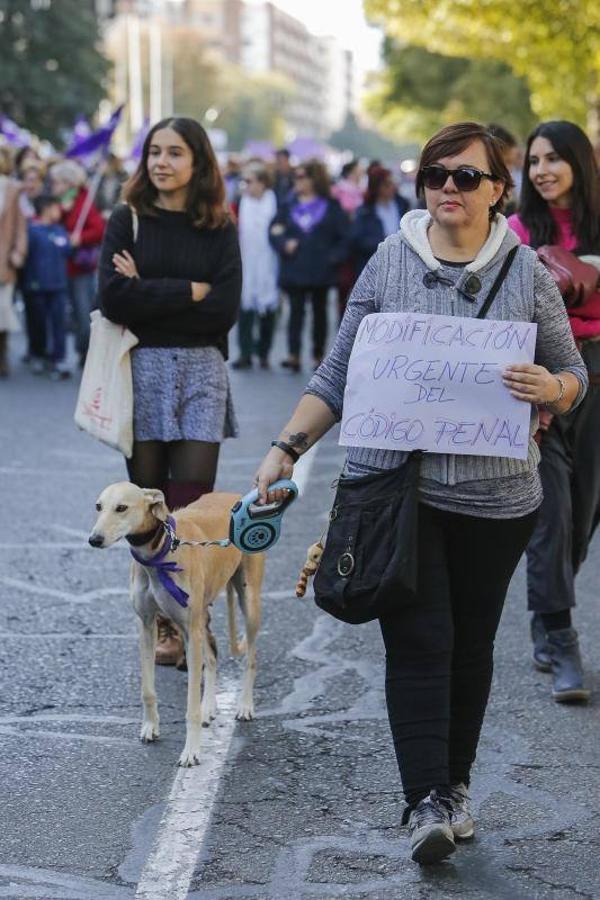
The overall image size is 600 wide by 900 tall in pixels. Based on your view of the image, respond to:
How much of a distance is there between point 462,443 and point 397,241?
546 mm

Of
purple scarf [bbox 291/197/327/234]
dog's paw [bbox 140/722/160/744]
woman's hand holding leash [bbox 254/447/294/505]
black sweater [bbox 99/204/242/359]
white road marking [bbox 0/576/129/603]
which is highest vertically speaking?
black sweater [bbox 99/204/242/359]

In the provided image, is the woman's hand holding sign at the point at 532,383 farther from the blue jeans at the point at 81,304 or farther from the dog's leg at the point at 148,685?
the blue jeans at the point at 81,304

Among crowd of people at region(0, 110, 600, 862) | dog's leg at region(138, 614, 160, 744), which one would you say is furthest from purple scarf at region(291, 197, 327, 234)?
dog's leg at region(138, 614, 160, 744)

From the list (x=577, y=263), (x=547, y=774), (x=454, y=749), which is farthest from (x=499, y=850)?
(x=577, y=263)

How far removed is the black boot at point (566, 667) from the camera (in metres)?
5.90

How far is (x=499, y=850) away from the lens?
4.46 metres

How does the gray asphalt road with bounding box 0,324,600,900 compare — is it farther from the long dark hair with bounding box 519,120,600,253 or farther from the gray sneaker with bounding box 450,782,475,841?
the long dark hair with bounding box 519,120,600,253

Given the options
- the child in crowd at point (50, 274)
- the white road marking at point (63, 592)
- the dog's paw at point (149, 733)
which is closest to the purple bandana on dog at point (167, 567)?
the dog's paw at point (149, 733)

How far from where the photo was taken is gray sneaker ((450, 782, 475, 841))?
446cm

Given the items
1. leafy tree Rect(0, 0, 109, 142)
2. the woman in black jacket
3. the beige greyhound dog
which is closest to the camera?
the beige greyhound dog

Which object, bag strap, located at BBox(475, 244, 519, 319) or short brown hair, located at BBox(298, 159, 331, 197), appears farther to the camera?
short brown hair, located at BBox(298, 159, 331, 197)

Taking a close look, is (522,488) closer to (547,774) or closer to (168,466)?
(547,774)

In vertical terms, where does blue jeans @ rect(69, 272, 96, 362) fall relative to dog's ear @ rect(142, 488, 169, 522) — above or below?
below

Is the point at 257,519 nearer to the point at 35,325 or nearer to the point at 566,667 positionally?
the point at 566,667
